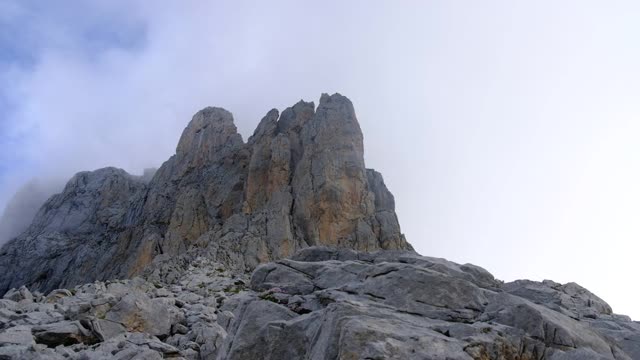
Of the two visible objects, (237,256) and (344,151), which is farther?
(344,151)

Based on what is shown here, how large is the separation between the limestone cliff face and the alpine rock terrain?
Answer: 0.88ft

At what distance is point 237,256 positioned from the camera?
202 ft

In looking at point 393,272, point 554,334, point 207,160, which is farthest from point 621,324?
point 207,160

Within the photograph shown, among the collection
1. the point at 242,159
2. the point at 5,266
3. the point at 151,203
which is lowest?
the point at 5,266

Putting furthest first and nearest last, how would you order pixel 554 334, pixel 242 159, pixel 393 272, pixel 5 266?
pixel 5 266 → pixel 242 159 → pixel 393 272 → pixel 554 334

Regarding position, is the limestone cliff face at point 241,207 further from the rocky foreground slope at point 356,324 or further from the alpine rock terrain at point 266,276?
the rocky foreground slope at point 356,324

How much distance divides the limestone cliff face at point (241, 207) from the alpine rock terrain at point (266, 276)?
0.27 metres

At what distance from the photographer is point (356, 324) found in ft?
36.9

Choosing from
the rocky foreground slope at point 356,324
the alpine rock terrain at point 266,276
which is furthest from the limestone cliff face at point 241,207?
the rocky foreground slope at point 356,324

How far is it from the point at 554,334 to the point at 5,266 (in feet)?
422

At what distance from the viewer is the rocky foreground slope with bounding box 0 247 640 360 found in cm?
1169

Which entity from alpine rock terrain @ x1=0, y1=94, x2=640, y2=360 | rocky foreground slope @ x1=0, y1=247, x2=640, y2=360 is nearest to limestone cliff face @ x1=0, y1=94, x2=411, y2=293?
→ alpine rock terrain @ x1=0, y1=94, x2=640, y2=360

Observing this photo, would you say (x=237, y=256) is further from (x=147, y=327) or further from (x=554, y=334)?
(x=554, y=334)

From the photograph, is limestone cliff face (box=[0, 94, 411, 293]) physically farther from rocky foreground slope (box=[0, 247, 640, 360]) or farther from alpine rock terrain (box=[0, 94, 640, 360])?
rocky foreground slope (box=[0, 247, 640, 360])
